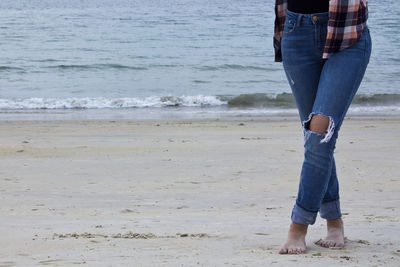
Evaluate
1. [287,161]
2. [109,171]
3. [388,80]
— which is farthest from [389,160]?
[388,80]

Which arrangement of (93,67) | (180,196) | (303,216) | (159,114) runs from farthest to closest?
(93,67) → (159,114) → (180,196) → (303,216)

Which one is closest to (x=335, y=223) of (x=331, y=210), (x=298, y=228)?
(x=331, y=210)

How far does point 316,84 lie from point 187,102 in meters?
10.7

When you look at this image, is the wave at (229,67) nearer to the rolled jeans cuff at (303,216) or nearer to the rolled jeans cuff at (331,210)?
the rolled jeans cuff at (331,210)

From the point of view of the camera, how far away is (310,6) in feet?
10.2

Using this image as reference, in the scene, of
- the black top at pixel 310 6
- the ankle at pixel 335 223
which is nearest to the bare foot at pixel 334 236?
the ankle at pixel 335 223

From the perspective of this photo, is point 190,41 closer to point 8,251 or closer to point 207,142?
point 207,142

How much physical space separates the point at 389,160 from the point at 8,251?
443cm

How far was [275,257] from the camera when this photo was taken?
3.15m

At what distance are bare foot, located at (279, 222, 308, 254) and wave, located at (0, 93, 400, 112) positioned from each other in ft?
32.7

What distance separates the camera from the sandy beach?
3256 mm

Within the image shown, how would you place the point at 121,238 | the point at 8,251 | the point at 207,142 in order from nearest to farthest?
the point at 8,251
the point at 121,238
the point at 207,142

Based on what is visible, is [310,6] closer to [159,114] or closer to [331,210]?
[331,210]

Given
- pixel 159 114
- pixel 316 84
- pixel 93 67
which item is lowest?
pixel 93 67
